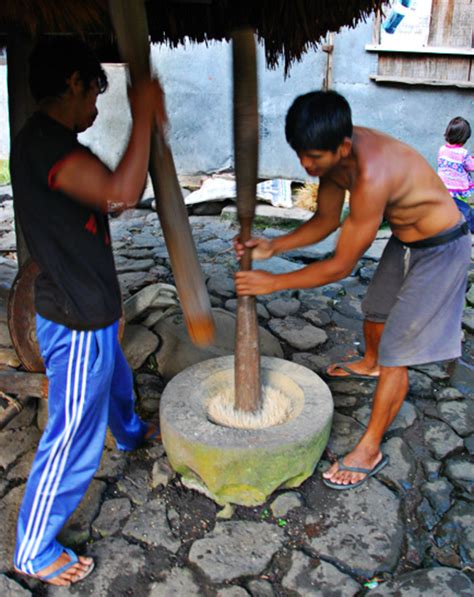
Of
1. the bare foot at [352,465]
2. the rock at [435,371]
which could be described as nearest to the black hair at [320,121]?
the bare foot at [352,465]

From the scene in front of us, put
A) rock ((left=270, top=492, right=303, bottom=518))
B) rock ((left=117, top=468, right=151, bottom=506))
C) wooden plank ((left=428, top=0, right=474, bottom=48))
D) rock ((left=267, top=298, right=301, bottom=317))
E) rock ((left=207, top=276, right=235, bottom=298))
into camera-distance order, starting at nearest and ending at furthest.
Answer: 1. rock ((left=270, top=492, right=303, bottom=518))
2. rock ((left=117, top=468, right=151, bottom=506))
3. rock ((left=267, top=298, right=301, bottom=317))
4. rock ((left=207, top=276, right=235, bottom=298))
5. wooden plank ((left=428, top=0, right=474, bottom=48))

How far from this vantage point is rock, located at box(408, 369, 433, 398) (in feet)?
10.9

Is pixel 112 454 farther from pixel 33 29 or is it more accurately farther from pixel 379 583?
pixel 33 29

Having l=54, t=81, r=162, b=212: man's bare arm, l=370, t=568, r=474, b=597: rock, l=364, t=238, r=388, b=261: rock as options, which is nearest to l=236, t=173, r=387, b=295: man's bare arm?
l=54, t=81, r=162, b=212: man's bare arm

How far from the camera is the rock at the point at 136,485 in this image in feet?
8.37

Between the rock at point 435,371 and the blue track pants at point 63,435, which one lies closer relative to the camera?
the blue track pants at point 63,435

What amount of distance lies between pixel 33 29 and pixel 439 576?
108 inches

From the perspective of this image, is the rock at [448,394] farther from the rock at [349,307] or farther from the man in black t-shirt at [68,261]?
the man in black t-shirt at [68,261]

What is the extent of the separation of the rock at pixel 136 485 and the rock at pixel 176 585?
405mm

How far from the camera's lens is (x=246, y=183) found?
7.10 feet

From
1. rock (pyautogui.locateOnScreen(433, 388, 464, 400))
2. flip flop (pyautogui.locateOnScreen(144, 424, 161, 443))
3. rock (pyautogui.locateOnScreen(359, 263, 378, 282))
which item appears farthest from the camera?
rock (pyautogui.locateOnScreen(359, 263, 378, 282))

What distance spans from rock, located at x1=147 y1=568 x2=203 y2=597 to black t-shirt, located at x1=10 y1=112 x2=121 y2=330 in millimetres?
987

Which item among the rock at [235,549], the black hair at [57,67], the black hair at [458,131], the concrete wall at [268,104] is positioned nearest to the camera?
the black hair at [57,67]

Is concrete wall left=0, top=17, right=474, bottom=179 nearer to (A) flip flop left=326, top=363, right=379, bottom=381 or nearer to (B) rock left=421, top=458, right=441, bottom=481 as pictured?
(A) flip flop left=326, top=363, right=379, bottom=381
